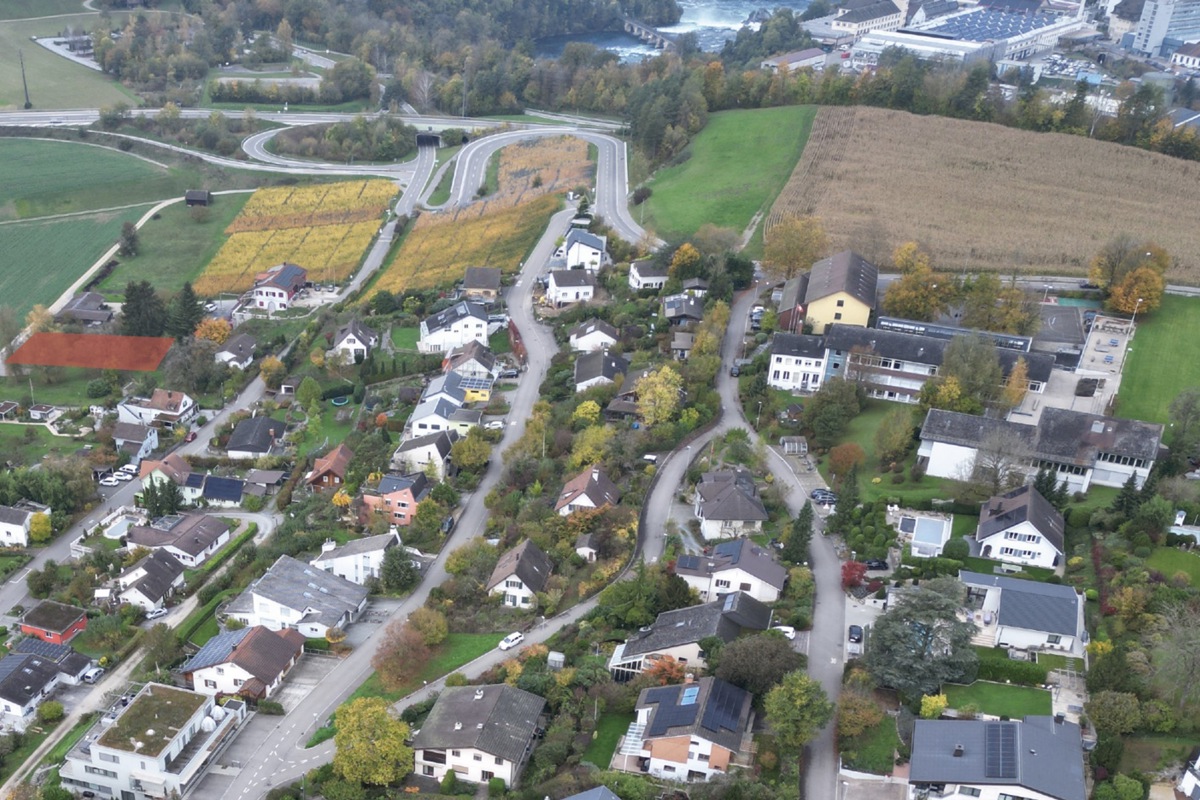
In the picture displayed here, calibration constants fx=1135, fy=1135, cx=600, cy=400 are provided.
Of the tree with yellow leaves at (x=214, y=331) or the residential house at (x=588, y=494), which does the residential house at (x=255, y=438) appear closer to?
the tree with yellow leaves at (x=214, y=331)

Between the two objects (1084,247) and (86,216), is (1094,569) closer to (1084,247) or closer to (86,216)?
(1084,247)

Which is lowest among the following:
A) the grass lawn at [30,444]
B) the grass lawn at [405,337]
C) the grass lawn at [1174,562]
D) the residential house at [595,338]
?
the grass lawn at [30,444]

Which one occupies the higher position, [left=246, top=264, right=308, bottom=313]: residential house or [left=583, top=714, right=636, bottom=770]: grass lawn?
[left=583, top=714, right=636, bottom=770]: grass lawn

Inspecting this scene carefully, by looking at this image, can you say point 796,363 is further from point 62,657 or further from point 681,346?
point 62,657

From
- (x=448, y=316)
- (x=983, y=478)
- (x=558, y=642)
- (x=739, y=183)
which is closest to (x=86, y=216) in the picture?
(x=448, y=316)

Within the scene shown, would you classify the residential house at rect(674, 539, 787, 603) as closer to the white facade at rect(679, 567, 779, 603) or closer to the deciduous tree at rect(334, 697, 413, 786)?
the white facade at rect(679, 567, 779, 603)

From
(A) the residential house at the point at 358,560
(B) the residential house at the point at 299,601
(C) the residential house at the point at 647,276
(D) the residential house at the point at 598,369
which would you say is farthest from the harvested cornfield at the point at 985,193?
(B) the residential house at the point at 299,601

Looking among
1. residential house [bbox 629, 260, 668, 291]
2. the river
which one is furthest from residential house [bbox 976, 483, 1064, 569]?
the river
